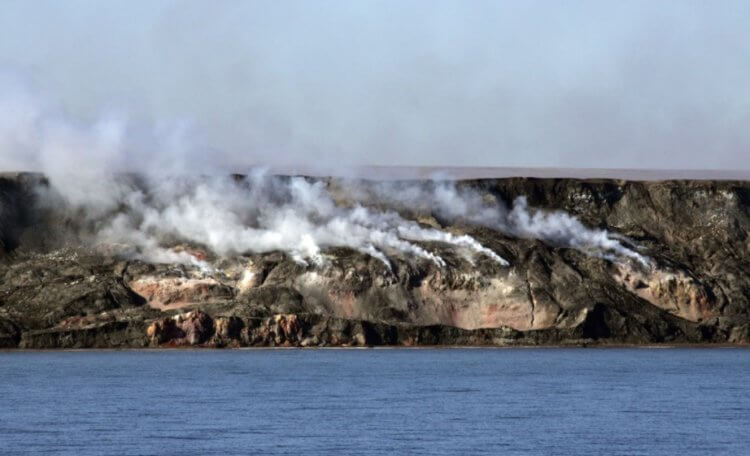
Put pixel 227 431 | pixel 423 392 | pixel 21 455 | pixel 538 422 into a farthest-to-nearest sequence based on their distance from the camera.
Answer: pixel 423 392 < pixel 538 422 < pixel 227 431 < pixel 21 455

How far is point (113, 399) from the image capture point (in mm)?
122938

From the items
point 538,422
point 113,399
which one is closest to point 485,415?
point 538,422

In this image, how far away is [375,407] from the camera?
115312 millimetres

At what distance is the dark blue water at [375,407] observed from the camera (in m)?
91.1

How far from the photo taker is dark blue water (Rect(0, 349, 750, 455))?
91.1m

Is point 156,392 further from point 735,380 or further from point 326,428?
point 735,380

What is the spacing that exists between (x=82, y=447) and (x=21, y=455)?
4523 millimetres

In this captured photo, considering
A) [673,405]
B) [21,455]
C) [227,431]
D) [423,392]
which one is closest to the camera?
[21,455]

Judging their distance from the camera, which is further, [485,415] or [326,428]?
[485,415]

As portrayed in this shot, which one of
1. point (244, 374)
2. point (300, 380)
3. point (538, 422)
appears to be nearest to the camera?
point (538, 422)

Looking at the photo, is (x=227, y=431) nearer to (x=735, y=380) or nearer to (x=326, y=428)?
(x=326, y=428)

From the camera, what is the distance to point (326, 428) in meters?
99.7

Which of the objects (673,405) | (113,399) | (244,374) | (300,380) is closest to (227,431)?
(113,399)

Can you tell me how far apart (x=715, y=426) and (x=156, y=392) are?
1901 inches
